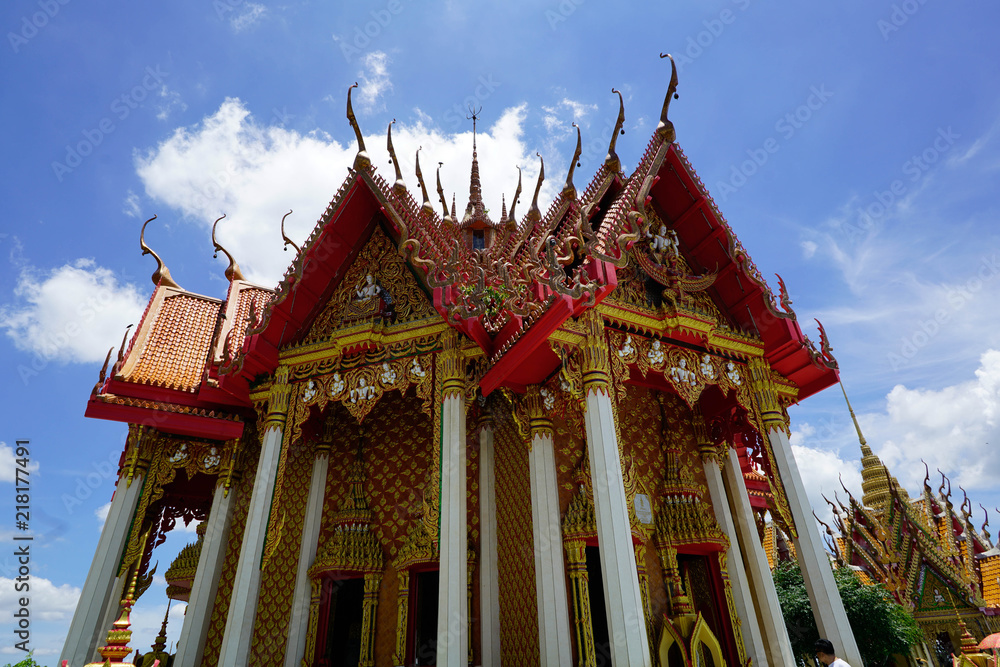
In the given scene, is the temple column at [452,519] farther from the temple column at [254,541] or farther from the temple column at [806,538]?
the temple column at [806,538]

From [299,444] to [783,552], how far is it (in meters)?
17.1

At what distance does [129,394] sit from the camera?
27.9ft

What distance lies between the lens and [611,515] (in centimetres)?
573

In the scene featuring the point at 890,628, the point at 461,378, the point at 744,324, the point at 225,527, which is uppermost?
the point at 744,324

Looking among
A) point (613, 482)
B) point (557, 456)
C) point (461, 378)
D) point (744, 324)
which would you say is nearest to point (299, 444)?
point (461, 378)

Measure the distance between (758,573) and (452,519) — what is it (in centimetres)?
458

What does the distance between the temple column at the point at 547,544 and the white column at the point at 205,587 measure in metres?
4.48

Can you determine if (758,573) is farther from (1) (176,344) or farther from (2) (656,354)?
(1) (176,344)

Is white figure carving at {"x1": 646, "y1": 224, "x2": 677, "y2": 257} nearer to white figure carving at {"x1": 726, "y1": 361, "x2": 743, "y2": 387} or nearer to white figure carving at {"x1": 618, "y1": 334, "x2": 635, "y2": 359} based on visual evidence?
white figure carving at {"x1": 618, "y1": 334, "x2": 635, "y2": 359}

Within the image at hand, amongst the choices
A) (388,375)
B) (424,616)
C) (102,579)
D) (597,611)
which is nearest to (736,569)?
(597,611)

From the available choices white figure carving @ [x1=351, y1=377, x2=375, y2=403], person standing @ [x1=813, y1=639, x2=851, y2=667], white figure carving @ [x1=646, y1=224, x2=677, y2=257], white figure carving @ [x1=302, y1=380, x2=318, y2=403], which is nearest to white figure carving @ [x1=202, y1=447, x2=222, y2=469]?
white figure carving @ [x1=302, y1=380, x2=318, y2=403]

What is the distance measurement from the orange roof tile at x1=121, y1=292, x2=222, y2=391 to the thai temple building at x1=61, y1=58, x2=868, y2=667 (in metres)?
0.06

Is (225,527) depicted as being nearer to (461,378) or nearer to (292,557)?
(292,557)

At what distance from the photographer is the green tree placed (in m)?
15.1
